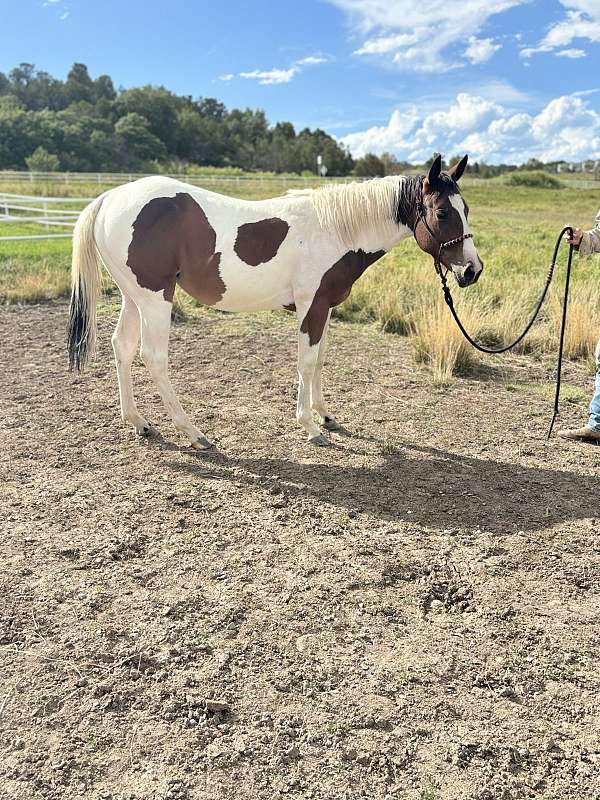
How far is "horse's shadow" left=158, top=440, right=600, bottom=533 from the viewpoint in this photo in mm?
3820

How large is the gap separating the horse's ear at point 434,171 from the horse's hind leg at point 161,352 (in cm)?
221

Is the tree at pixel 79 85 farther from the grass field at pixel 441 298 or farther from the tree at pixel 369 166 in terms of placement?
the grass field at pixel 441 298

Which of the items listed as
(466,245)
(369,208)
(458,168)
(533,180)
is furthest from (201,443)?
(533,180)

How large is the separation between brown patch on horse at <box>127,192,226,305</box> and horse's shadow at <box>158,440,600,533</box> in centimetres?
140

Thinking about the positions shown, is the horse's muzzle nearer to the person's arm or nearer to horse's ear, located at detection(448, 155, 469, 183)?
horse's ear, located at detection(448, 155, 469, 183)

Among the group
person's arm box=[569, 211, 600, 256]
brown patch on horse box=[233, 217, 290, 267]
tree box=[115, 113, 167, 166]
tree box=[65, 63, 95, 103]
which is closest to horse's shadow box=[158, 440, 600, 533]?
brown patch on horse box=[233, 217, 290, 267]

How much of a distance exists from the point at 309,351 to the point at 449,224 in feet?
4.84

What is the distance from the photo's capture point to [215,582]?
10.1 ft

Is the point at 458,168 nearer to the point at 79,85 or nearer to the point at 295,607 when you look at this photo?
the point at 295,607

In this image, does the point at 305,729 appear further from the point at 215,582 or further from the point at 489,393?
the point at 489,393

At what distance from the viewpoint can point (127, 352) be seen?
4914 mm

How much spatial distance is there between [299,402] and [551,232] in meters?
19.8

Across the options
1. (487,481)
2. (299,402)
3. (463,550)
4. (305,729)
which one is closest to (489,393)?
(487,481)

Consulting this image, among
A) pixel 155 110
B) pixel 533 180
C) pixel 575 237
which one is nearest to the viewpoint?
pixel 575 237
